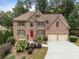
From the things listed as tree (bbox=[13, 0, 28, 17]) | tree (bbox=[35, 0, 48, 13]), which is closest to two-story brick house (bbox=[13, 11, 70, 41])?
tree (bbox=[13, 0, 28, 17])

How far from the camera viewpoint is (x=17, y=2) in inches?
2628

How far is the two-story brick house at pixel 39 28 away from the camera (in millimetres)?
49906

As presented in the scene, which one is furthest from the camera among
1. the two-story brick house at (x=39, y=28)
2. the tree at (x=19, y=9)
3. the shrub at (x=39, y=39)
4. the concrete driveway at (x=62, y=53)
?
the tree at (x=19, y=9)

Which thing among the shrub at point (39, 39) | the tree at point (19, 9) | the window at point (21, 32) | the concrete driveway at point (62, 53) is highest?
the tree at point (19, 9)

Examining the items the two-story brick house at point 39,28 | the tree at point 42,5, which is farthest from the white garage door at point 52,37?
the tree at point 42,5

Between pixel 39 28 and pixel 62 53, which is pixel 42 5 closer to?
pixel 39 28

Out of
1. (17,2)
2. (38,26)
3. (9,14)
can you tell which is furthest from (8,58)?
(9,14)

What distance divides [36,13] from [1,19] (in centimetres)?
3373

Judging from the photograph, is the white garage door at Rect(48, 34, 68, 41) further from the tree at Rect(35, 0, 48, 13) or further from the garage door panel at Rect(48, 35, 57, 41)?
the tree at Rect(35, 0, 48, 13)

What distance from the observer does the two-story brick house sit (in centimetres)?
4991

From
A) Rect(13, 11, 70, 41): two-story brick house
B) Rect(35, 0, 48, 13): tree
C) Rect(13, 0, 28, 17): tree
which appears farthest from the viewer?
Rect(35, 0, 48, 13): tree

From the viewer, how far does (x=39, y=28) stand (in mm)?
50125

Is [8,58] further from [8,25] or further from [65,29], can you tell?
Result: [8,25]

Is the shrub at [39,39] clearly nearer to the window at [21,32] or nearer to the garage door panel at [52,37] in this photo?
the garage door panel at [52,37]
